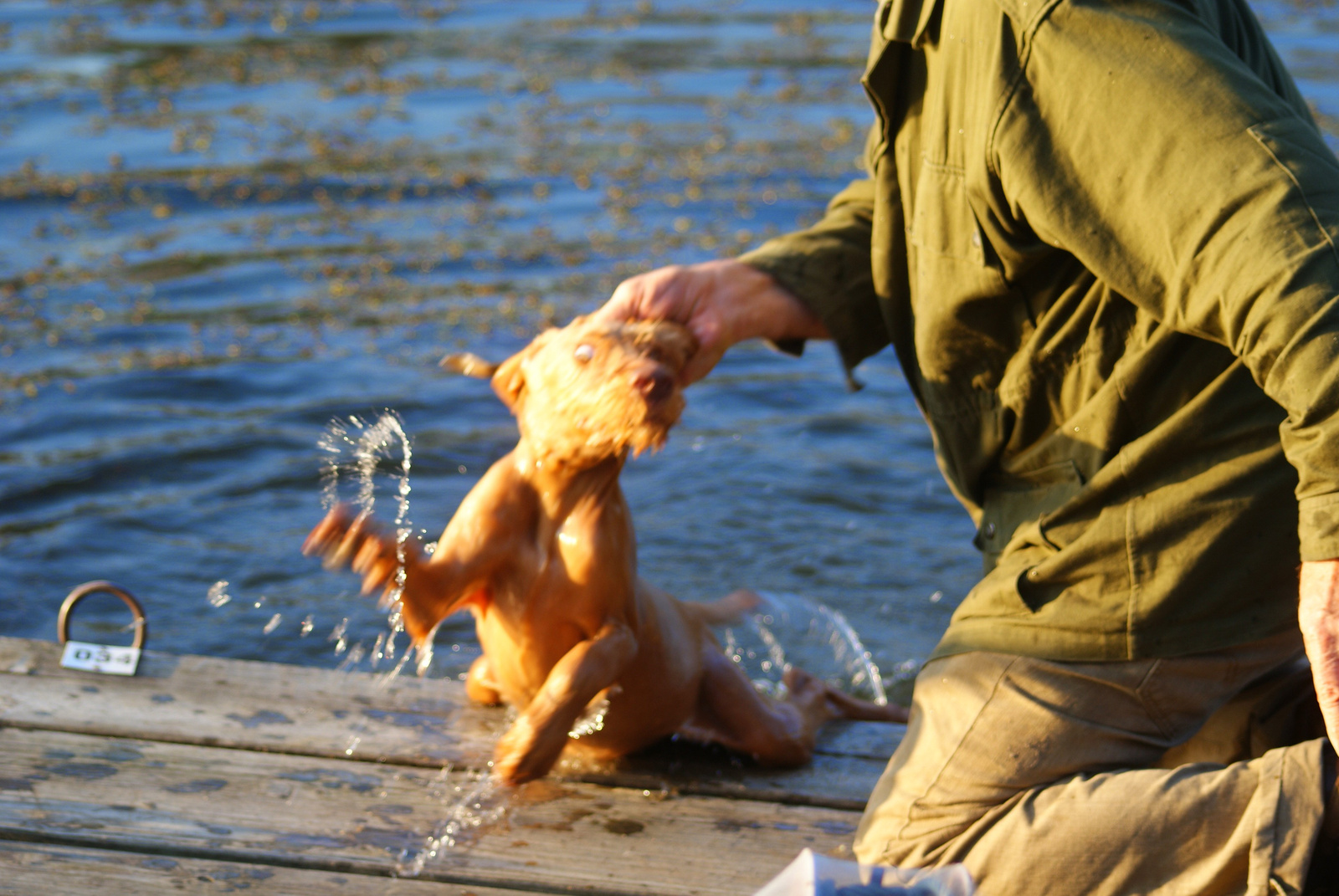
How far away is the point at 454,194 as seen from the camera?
9.88 m

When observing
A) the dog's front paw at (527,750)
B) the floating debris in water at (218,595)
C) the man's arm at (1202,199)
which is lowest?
the floating debris in water at (218,595)

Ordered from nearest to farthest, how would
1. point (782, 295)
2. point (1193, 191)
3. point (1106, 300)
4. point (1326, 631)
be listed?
1. point (1326, 631)
2. point (1193, 191)
3. point (1106, 300)
4. point (782, 295)

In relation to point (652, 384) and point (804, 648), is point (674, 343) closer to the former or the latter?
point (652, 384)

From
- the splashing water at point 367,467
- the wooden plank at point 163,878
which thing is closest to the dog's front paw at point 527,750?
the wooden plank at point 163,878

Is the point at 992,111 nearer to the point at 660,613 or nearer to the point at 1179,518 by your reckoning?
the point at 1179,518

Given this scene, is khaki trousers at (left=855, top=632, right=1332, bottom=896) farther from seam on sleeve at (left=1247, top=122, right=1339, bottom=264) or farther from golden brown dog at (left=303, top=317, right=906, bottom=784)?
seam on sleeve at (left=1247, top=122, right=1339, bottom=264)

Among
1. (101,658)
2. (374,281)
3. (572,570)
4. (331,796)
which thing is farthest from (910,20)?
(374,281)

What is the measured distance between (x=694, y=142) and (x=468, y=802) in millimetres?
8488

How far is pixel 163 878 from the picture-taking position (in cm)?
277

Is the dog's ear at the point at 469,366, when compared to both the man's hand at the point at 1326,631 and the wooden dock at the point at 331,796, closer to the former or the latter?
the wooden dock at the point at 331,796

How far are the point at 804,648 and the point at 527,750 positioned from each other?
2216mm

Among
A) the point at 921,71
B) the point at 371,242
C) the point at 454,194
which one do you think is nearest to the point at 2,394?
the point at 371,242

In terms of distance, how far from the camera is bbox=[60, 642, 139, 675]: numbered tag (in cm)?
365

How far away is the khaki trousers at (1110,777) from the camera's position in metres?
2.50
